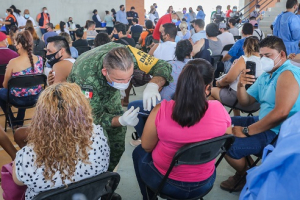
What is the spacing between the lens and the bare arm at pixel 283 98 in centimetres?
189

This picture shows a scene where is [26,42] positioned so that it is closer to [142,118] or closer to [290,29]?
[142,118]

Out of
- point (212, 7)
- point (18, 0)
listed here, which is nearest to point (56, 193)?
point (18, 0)

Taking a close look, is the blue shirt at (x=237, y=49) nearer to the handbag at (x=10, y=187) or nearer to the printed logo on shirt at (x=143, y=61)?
the printed logo on shirt at (x=143, y=61)


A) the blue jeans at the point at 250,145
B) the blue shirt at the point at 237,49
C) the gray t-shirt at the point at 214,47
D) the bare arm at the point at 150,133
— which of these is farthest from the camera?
the gray t-shirt at the point at 214,47

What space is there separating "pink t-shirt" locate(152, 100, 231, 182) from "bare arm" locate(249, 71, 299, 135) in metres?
0.46

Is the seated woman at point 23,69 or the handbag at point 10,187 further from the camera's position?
the seated woman at point 23,69

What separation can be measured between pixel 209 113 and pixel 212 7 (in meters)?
19.7

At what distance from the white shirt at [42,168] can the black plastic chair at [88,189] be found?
0.11 meters

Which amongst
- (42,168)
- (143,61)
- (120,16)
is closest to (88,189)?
(42,168)

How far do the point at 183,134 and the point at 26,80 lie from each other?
7.53 feet

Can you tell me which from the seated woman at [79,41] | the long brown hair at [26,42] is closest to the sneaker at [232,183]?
the long brown hair at [26,42]

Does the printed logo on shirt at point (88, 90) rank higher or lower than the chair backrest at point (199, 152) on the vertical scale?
higher

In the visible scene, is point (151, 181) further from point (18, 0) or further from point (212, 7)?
point (212, 7)

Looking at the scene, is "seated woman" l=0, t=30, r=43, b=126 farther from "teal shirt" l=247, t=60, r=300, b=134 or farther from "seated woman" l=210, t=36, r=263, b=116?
"teal shirt" l=247, t=60, r=300, b=134
